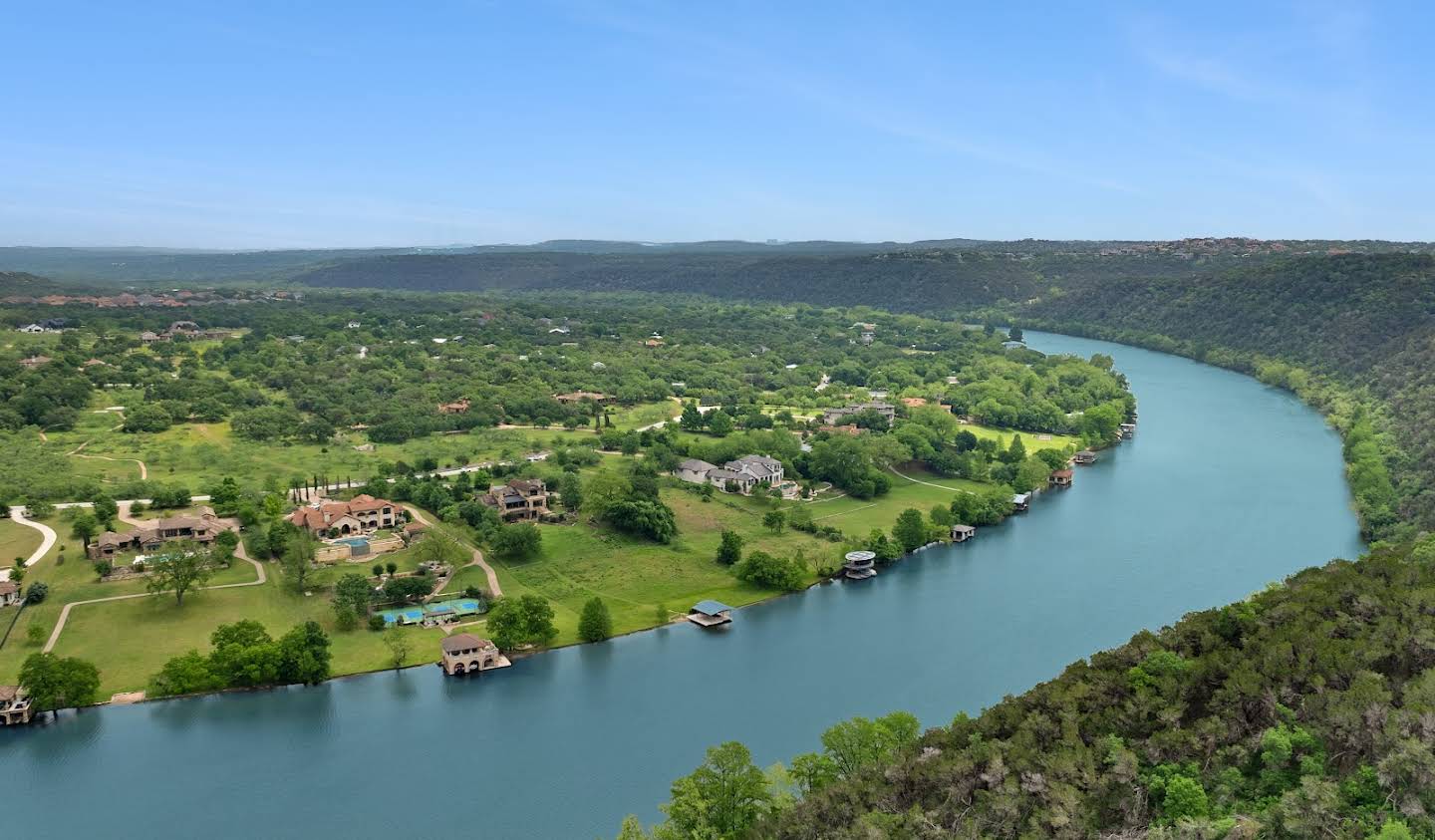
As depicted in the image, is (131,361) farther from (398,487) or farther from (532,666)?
(532,666)

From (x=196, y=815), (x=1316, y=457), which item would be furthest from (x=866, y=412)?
(x=196, y=815)

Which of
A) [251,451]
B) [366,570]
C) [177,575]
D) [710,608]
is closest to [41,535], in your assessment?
[177,575]

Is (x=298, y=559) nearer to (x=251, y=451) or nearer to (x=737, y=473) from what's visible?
(x=251, y=451)

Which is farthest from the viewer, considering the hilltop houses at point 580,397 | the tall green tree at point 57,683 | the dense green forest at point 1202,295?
the hilltop houses at point 580,397

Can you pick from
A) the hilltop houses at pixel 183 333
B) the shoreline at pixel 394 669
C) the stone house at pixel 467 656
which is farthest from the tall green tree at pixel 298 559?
the hilltop houses at pixel 183 333

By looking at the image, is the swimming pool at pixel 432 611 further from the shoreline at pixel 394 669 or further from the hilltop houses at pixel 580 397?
the hilltop houses at pixel 580 397
